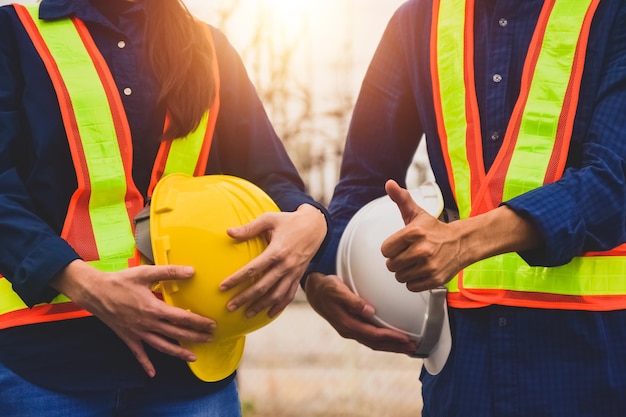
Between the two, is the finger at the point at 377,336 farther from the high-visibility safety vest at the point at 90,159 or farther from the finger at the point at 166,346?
the high-visibility safety vest at the point at 90,159

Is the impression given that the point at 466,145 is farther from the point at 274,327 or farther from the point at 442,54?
the point at 274,327

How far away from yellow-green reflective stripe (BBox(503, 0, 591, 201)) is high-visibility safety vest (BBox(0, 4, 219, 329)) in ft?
2.64

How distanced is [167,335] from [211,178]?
392 mm

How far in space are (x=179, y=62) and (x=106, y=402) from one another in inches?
33.0

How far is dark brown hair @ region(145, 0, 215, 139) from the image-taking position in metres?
1.91

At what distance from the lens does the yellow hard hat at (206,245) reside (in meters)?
1.67

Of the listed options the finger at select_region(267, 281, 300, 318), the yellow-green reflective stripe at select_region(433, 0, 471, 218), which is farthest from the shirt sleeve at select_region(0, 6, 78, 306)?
the yellow-green reflective stripe at select_region(433, 0, 471, 218)

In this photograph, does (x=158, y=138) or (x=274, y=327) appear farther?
(x=274, y=327)

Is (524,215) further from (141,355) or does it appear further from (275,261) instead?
(141,355)

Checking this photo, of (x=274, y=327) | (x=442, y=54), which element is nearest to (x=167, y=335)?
(x=442, y=54)

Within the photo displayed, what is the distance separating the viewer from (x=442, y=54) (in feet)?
6.57

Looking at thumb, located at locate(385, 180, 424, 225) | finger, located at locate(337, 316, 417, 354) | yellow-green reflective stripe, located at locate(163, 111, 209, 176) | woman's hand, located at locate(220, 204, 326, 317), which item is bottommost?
finger, located at locate(337, 316, 417, 354)

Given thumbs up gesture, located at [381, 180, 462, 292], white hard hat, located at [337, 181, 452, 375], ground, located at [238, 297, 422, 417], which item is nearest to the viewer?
thumbs up gesture, located at [381, 180, 462, 292]

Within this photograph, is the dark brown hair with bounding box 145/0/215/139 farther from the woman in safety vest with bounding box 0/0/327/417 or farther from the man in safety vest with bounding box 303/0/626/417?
the man in safety vest with bounding box 303/0/626/417
